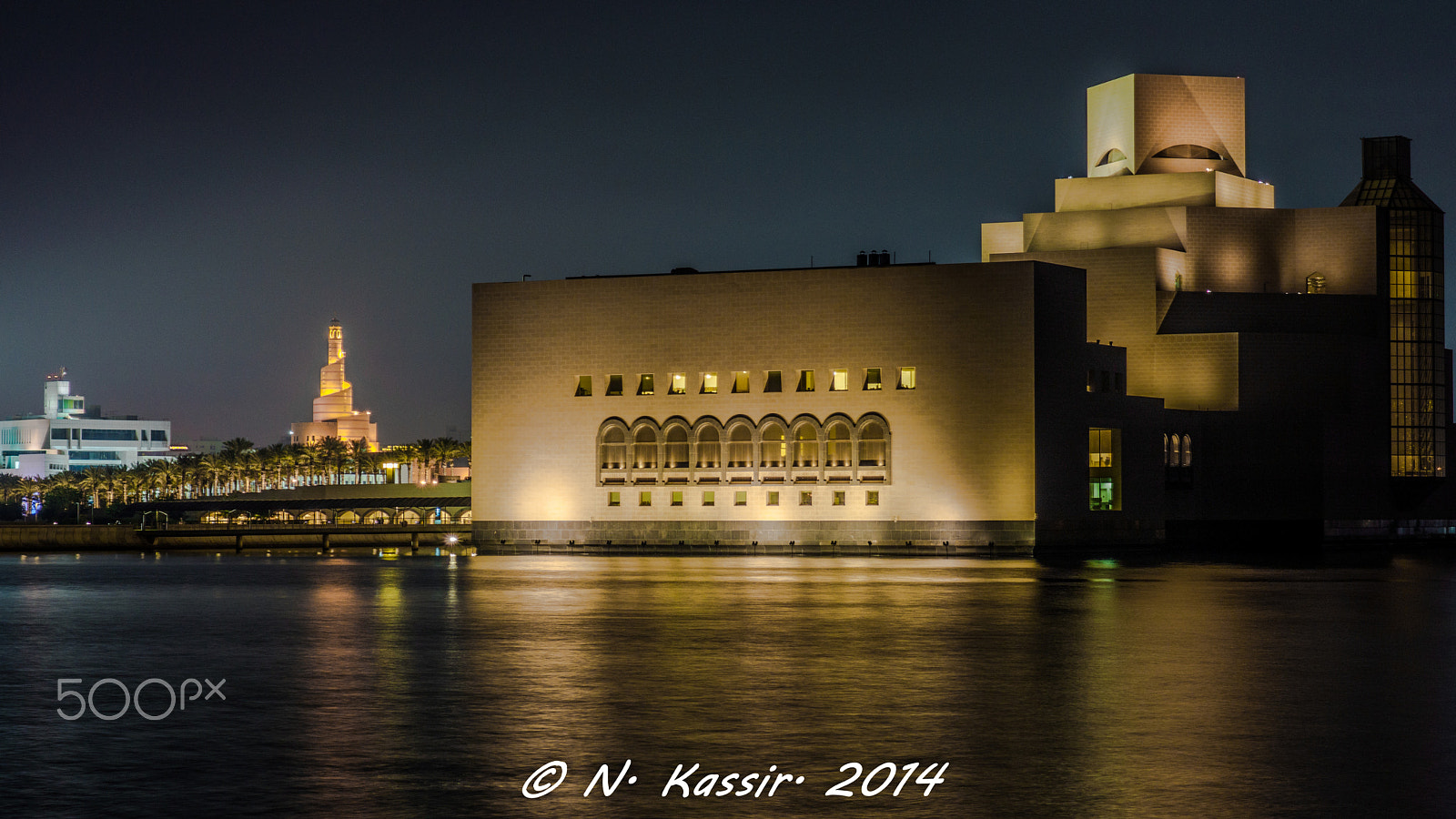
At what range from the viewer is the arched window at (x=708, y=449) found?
82.2m

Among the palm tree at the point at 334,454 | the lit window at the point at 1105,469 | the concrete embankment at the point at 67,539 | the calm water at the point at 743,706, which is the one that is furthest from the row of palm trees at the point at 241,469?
the calm water at the point at 743,706

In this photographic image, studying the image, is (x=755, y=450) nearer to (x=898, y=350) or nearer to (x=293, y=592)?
(x=898, y=350)

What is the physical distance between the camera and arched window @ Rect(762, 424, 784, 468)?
81.3 meters

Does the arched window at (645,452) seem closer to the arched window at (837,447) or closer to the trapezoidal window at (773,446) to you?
the trapezoidal window at (773,446)

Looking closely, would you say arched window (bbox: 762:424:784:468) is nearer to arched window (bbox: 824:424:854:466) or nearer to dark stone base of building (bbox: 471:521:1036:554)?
arched window (bbox: 824:424:854:466)

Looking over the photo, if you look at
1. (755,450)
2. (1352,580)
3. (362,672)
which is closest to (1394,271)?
(755,450)

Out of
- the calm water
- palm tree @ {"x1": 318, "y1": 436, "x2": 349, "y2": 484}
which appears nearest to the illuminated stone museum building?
the calm water

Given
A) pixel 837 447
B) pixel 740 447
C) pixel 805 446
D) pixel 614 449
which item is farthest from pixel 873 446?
pixel 614 449

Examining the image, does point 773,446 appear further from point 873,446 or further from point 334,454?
point 334,454

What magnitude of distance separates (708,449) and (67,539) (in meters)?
39.6

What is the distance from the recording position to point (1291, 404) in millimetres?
85250

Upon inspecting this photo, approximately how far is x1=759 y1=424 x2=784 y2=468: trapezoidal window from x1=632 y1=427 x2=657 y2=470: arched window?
585 cm

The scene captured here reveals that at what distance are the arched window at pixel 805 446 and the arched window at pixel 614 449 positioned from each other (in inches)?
356

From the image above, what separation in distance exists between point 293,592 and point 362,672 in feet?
71.1
